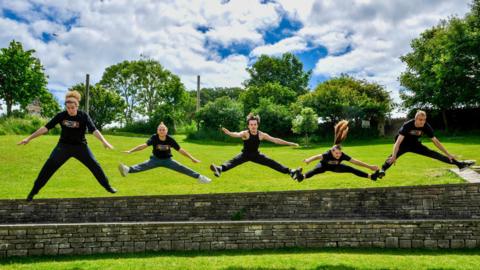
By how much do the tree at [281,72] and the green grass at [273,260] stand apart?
53.2 m

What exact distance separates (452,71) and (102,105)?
4525 centimetres

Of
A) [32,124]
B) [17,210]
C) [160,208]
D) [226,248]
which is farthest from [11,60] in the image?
[226,248]

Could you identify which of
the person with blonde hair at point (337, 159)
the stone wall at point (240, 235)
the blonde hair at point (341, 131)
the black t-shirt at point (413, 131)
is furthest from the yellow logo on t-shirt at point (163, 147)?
the stone wall at point (240, 235)

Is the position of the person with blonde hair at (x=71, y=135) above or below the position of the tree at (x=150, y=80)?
below

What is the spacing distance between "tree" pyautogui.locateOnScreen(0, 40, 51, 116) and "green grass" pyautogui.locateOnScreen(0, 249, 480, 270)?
31820 millimetres

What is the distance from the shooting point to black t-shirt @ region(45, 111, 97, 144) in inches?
342

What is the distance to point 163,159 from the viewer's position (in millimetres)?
9594

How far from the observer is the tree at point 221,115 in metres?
39.4

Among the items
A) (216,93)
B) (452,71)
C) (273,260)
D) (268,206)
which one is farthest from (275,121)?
(216,93)

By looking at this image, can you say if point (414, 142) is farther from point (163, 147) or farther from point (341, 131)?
point (163, 147)

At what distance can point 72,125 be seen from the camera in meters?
8.70

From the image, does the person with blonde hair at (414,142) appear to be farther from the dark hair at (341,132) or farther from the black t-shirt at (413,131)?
the dark hair at (341,132)

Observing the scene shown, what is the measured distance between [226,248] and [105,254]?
15.4ft

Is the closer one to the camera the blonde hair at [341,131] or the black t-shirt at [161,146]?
the blonde hair at [341,131]
